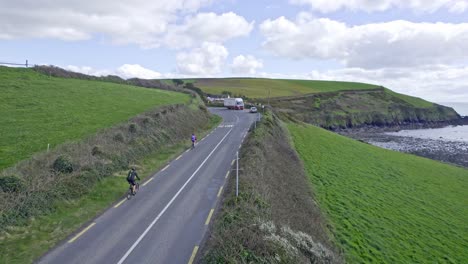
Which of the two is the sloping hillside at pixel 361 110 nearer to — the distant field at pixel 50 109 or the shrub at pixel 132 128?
the distant field at pixel 50 109

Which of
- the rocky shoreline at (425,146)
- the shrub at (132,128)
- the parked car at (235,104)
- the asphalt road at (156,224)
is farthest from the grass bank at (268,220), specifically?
the parked car at (235,104)

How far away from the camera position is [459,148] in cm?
7294

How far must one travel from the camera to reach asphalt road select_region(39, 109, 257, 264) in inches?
576

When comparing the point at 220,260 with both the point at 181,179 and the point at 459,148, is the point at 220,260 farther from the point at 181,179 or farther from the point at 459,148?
the point at 459,148

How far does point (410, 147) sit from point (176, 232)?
222 feet

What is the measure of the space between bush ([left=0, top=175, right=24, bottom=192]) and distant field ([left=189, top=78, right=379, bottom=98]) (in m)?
97.0

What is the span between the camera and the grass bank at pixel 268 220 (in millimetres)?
13547

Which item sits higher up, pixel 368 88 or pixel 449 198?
pixel 368 88

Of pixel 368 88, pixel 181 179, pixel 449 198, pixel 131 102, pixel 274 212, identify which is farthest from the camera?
pixel 368 88

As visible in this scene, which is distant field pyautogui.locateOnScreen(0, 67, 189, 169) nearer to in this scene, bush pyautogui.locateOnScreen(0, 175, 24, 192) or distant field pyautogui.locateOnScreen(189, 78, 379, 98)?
bush pyautogui.locateOnScreen(0, 175, 24, 192)

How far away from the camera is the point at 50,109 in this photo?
36.9m

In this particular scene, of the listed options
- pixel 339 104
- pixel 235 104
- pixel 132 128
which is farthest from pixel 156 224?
pixel 339 104

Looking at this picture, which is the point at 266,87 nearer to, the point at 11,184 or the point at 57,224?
the point at 11,184

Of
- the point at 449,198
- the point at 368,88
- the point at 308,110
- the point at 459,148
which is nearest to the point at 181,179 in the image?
the point at 449,198
